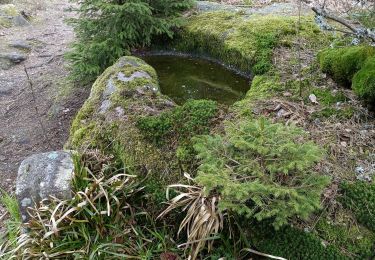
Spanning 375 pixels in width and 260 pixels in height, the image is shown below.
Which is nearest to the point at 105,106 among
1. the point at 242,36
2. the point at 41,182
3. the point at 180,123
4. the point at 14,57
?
the point at 180,123

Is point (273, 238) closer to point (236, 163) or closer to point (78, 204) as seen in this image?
point (236, 163)

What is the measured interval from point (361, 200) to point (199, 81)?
270 centimetres

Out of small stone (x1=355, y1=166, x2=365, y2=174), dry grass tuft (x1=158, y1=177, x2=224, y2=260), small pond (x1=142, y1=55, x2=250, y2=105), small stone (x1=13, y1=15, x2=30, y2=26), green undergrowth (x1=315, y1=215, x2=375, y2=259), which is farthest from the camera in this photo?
small stone (x1=13, y1=15, x2=30, y2=26)

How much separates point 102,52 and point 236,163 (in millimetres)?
3508

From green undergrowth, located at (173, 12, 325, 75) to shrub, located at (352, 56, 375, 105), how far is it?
1206 millimetres

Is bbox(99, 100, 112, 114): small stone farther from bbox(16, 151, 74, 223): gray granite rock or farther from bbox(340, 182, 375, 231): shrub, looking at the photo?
bbox(340, 182, 375, 231): shrub

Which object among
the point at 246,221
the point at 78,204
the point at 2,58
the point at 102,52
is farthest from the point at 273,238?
the point at 2,58

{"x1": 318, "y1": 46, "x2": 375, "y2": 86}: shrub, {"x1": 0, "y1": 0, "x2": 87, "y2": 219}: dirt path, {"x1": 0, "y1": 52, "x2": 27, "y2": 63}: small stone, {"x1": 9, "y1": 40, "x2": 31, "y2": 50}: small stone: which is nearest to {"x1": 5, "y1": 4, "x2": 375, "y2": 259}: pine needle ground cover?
{"x1": 318, "y1": 46, "x2": 375, "y2": 86}: shrub

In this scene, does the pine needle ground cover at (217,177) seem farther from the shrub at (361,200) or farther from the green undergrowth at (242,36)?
the green undergrowth at (242,36)

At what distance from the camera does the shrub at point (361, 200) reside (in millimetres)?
2777

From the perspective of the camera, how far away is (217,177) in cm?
257

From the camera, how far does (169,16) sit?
20.8ft

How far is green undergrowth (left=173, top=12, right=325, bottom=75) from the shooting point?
16.8 feet

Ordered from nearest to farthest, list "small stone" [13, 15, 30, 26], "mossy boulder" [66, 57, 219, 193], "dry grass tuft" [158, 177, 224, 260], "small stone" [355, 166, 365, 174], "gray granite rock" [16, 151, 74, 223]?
"dry grass tuft" [158, 177, 224, 260] < "small stone" [355, 166, 365, 174] < "gray granite rock" [16, 151, 74, 223] < "mossy boulder" [66, 57, 219, 193] < "small stone" [13, 15, 30, 26]
